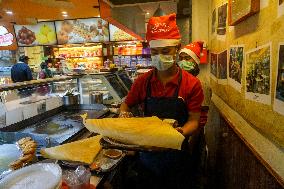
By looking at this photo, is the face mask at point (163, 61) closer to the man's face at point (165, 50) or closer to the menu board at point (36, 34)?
the man's face at point (165, 50)

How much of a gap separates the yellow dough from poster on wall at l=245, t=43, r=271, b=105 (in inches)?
47.9

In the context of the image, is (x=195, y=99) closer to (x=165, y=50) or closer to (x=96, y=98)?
(x=165, y=50)

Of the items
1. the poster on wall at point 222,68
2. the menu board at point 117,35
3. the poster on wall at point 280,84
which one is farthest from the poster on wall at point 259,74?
the menu board at point 117,35

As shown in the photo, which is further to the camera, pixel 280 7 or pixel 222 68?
pixel 222 68

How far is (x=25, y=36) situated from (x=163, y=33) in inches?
416

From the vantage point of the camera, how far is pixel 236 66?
7.91ft

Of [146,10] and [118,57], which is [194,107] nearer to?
[146,10]

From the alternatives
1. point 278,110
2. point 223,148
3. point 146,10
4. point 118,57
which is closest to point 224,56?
point 223,148

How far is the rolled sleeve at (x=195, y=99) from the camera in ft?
6.92

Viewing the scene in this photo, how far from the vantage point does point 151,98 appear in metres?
2.24

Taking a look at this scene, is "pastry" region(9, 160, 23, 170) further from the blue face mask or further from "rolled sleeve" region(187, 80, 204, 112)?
the blue face mask

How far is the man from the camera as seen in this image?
215 cm

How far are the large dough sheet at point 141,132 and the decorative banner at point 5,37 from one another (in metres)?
10.3

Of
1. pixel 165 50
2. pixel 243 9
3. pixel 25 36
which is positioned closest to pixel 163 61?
pixel 165 50
